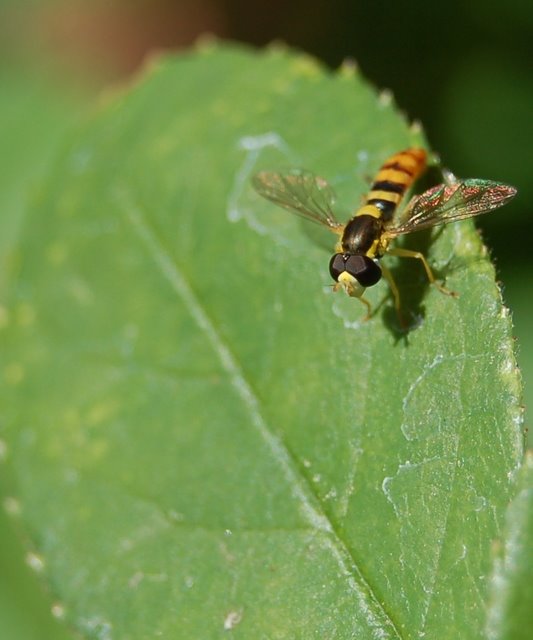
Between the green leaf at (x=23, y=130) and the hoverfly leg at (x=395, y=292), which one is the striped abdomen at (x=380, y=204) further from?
the green leaf at (x=23, y=130)

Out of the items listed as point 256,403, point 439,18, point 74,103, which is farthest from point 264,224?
point 74,103

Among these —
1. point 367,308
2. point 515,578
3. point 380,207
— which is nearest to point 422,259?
point 367,308

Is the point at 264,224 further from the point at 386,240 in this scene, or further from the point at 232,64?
the point at 232,64

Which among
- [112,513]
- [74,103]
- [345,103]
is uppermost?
[74,103]

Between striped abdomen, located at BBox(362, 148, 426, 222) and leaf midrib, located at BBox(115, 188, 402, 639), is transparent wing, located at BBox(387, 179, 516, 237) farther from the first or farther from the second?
leaf midrib, located at BBox(115, 188, 402, 639)

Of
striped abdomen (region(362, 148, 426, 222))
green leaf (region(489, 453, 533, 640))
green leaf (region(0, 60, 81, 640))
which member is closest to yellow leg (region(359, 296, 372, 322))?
striped abdomen (region(362, 148, 426, 222))

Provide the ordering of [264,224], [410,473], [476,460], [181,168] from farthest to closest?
1. [181,168]
2. [264,224]
3. [410,473]
4. [476,460]
